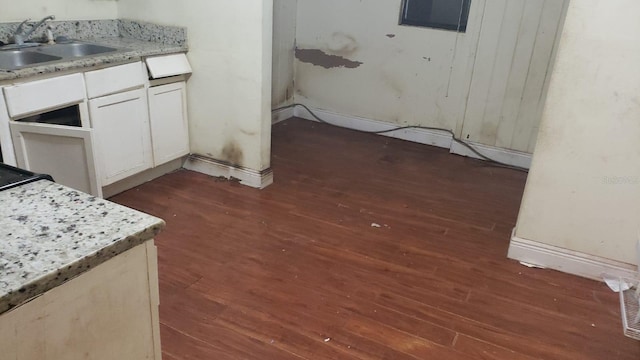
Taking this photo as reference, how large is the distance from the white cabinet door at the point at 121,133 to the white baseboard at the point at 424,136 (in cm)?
215

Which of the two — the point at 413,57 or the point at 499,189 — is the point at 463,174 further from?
the point at 413,57

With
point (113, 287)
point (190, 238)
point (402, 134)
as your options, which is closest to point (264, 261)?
point (190, 238)

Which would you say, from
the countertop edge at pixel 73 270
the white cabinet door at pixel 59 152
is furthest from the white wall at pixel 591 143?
the white cabinet door at pixel 59 152

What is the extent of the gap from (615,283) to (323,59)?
10.6ft

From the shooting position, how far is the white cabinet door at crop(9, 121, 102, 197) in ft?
7.52

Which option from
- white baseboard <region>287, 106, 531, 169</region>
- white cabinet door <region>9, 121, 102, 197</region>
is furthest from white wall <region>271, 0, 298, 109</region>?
white cabinet door <region>9, 121, 102, 197</region>

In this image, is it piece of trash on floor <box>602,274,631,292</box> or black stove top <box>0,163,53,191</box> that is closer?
black stove top <box>0,163,53,191</box>

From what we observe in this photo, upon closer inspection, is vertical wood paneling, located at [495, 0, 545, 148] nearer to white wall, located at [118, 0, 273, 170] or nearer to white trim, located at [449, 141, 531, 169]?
white trim, located at [449, 141, 531, 169]

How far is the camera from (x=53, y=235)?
91 centimetres

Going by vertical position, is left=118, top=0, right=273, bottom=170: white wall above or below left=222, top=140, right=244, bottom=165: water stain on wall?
above

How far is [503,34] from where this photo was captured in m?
3.82

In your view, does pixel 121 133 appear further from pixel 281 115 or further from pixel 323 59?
→ pixel 323 59

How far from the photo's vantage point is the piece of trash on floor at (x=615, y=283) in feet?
8.02

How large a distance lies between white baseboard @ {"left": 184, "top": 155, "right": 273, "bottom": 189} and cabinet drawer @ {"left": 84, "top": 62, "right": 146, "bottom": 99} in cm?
75
